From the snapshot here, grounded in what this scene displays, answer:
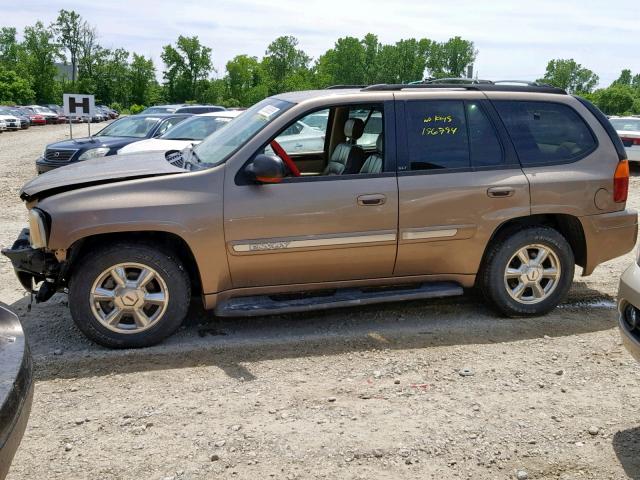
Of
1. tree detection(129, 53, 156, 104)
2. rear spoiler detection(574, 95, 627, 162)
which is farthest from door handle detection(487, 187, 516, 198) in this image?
tree detection(129, 53, 156, 104)

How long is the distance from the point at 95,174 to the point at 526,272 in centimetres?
345

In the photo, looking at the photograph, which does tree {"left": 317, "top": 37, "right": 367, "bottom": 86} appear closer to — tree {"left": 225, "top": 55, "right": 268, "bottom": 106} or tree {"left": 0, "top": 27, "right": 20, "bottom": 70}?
tree {"left": 225, "top": 55, "right": 268, "bottom": 106}

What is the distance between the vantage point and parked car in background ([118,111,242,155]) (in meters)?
11.5

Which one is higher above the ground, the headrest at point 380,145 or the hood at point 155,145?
the headrest at point 380,145

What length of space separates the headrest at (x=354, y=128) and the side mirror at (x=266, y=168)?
1130 millimetres

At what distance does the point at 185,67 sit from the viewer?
98.6 meters

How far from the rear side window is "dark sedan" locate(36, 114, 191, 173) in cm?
871

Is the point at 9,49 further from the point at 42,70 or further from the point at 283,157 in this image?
the point at 283,157

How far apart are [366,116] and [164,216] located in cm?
190

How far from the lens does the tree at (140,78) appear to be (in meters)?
91.4

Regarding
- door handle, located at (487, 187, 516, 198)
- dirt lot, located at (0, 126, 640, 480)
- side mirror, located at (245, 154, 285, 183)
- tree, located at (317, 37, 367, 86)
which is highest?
tree, located at (317, 37, 367, 86)

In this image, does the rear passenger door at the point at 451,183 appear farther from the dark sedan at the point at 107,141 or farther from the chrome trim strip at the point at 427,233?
the dark sedan at the point at 107,141

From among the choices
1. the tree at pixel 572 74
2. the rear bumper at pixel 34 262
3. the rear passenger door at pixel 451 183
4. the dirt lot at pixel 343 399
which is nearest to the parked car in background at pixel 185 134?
the dirt lot at pixel 343 399

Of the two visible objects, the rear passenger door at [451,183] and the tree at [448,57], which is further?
the tree at [448,57]
